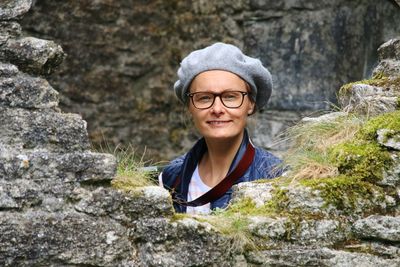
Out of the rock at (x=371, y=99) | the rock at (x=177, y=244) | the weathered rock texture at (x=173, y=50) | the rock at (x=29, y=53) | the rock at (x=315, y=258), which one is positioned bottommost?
the weathered rock texture at (x=173, y=50)

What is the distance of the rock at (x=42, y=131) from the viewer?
145 inches

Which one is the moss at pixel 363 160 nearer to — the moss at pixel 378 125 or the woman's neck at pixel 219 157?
the moss at pixel 378 125

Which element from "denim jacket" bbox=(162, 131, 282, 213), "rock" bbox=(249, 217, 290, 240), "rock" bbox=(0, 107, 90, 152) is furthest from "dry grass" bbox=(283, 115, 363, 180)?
"rock" bbox=(0, 107, 90, 152)

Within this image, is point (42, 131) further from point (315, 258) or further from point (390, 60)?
point (390, 60)

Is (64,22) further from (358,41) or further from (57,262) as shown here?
(57,262)

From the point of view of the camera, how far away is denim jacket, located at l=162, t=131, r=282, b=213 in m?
4.38

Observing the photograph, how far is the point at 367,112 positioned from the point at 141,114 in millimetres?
4836

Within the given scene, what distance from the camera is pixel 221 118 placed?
446 cm

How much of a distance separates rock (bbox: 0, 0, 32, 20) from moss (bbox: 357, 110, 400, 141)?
1312 millimetres

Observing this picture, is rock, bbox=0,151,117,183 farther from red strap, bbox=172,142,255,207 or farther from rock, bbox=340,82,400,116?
rock, bbox=340,82,400,116

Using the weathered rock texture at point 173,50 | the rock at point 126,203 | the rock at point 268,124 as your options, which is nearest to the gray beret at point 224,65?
the rock at point 126,203

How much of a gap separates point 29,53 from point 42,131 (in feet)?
0.89

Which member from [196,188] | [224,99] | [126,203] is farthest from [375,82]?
[126,203]

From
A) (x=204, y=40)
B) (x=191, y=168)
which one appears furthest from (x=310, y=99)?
(x=191, y=168)
